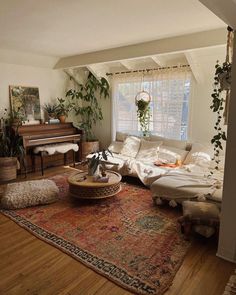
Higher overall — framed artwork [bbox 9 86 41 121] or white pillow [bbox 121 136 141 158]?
framed artwork [bbox 9 86 41 121]

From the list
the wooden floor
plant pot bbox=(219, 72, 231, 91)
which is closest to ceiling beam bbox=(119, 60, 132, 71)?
plant pot bbox=(219, 72, 231, 91)

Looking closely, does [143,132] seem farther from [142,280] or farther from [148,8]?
[142,280]

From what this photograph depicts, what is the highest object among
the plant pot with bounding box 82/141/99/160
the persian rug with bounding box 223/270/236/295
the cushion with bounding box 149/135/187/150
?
the cushion with bounding box 149/135/187/150

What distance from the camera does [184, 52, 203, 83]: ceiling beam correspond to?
3916mm

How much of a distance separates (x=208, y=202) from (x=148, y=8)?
7.33ft

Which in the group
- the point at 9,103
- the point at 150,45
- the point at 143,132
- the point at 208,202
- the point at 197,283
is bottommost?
the point at 197,283

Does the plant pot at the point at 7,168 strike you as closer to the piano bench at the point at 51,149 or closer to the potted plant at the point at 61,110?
the piano bench at the point at 51,149

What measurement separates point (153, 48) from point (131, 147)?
193 centimetres

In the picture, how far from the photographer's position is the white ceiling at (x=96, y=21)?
239 centimetres

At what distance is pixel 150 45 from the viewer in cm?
379

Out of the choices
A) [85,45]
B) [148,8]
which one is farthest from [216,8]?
[85,45]

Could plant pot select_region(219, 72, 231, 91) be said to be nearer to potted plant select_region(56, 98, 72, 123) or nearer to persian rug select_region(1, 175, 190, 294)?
persian rug select_region(1, 175, 190, 294)

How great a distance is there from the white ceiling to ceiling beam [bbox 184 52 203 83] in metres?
0.66

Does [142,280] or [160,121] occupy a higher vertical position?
[160,121]
